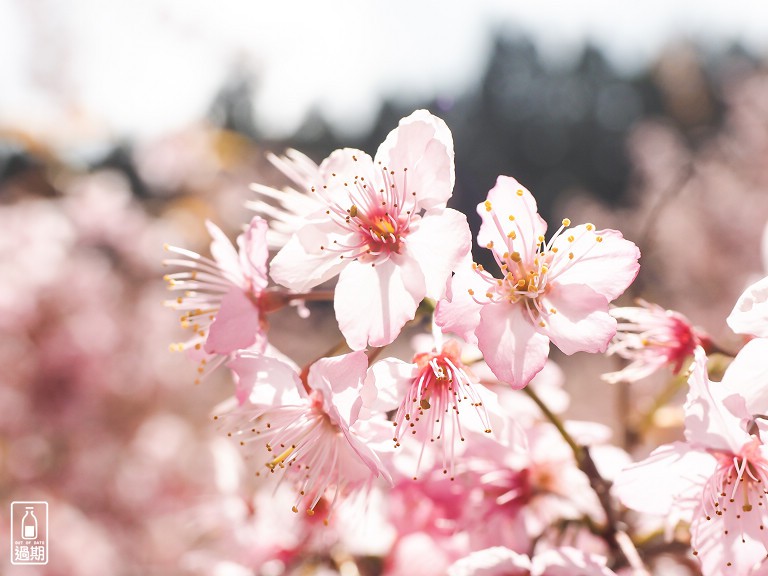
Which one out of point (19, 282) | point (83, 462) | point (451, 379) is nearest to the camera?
point (451, 379)

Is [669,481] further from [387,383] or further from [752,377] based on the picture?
[387,383]

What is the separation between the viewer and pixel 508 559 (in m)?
0.76

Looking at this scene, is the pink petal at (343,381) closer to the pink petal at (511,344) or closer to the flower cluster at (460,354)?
the flower cluster at (460,354)

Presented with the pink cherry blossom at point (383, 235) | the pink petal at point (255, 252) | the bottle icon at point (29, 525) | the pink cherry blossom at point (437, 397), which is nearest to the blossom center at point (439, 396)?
the pink cherry blossom at point (437, 397)

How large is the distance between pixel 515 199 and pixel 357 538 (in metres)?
0.63

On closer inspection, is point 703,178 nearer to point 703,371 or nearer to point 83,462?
point 83,462

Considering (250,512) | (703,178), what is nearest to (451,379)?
(250,512)

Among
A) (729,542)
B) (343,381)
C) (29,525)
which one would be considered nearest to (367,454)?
(343,381)

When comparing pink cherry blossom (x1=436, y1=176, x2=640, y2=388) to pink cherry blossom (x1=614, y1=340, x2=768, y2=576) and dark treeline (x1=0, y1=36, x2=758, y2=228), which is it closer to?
pink cherry blossom (x1=614, y1=340, x2=768, y2=576)

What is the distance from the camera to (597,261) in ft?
2.26

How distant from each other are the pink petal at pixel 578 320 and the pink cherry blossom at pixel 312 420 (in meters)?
0.20

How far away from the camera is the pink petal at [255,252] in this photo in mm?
748

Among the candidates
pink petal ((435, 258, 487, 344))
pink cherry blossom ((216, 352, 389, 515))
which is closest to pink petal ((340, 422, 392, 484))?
pink cherry blossom ((216, 352, 389, 515))

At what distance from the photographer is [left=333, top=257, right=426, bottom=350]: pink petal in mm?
654
